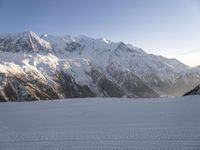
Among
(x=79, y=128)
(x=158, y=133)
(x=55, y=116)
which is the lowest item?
(x=55, y=116)

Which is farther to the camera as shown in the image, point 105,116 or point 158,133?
point 105,116

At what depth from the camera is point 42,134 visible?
1055 centimetres

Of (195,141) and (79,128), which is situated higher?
(195,141)

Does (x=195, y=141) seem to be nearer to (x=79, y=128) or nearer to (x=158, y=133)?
(x=158, y=133)

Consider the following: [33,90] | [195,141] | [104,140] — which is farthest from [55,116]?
[33,90]

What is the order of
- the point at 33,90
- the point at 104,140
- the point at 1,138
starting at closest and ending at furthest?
the point at 104,140
the point at 1,138
the point at 33,90

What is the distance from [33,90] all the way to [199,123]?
175892 mm

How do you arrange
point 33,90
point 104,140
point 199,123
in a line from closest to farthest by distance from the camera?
point 104,140
point 199,123
point 33,90

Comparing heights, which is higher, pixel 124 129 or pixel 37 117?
pixel 124 129

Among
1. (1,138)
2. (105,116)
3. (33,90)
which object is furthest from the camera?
(33,90)

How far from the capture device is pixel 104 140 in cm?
933

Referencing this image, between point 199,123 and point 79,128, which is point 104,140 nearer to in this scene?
point 79,128

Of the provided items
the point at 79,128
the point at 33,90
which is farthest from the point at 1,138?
the point at 33,90

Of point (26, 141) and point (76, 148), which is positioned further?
point (26, 141)
